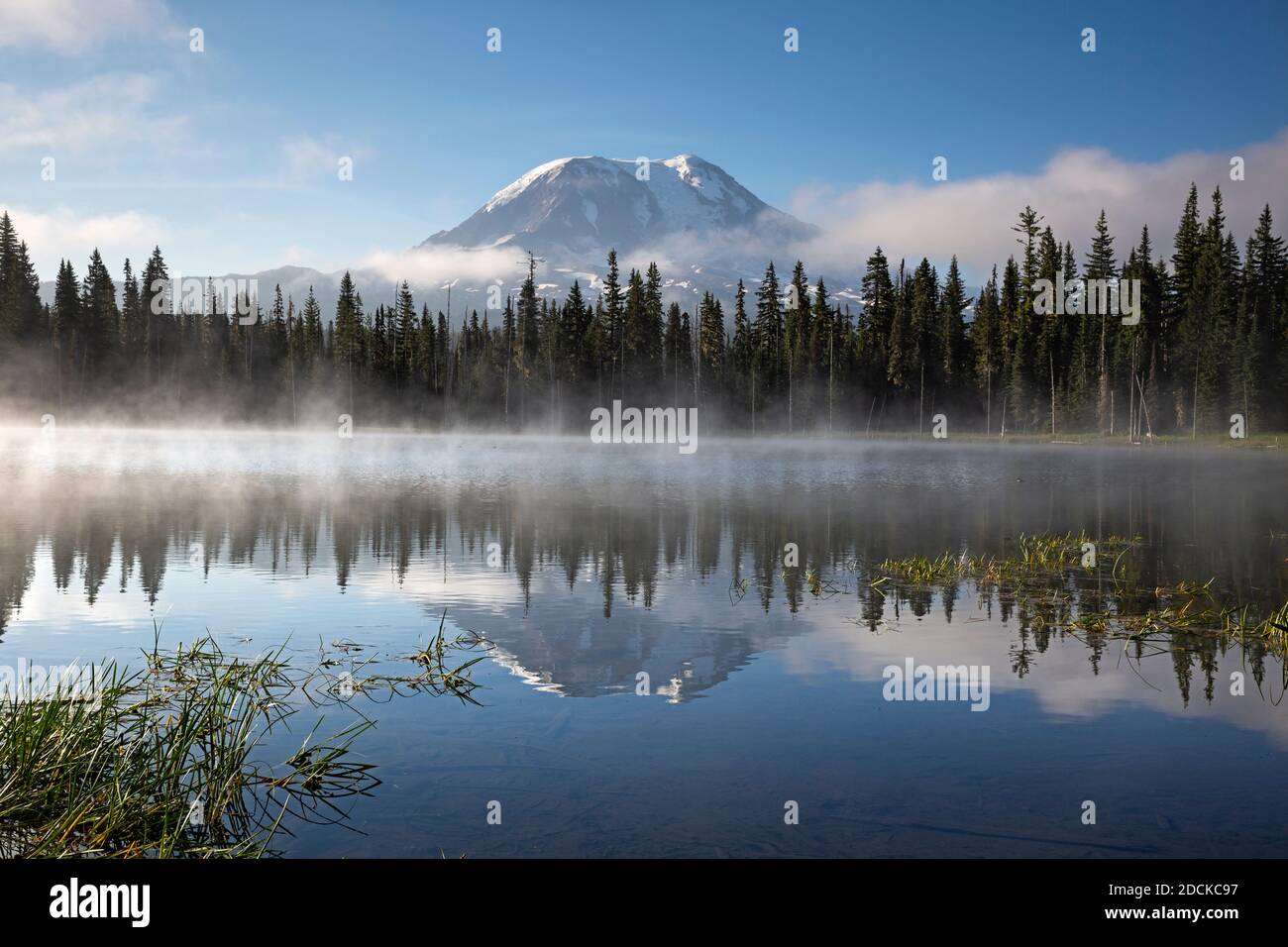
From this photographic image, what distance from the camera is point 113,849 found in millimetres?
6074

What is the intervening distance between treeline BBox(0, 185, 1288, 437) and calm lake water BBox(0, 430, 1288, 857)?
252ft

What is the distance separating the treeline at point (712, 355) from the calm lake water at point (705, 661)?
7670cm

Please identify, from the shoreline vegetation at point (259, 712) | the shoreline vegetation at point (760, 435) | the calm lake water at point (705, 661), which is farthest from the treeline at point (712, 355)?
the shoreline vegetation at point (259, 712)

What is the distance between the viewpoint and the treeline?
9912 centimetres

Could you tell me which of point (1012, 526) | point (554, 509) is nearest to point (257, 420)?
point (554, 509)

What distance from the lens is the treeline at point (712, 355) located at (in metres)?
99.1

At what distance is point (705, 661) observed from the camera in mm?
12148

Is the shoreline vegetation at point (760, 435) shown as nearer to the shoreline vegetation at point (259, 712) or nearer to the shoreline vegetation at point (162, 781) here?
the shoreline vegetation at point (259, 712)

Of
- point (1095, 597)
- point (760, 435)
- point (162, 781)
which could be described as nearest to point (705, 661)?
point (162, 781)

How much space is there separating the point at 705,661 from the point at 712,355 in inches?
4372

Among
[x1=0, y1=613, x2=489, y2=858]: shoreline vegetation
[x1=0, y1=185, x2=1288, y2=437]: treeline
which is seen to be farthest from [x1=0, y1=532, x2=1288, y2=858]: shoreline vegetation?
[x1=0, y1=185, x2=1288, y2=437]: treeline

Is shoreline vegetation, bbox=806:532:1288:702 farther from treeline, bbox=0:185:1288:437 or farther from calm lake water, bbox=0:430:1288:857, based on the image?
treeline, bbox=0:185:1288:437
